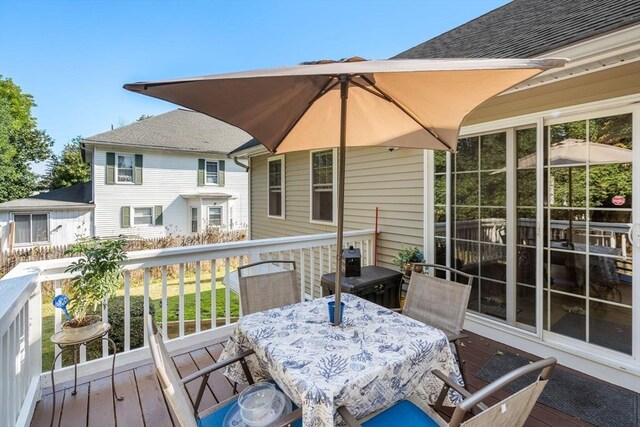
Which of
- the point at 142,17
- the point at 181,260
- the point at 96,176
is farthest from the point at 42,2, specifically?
the point at 181,260

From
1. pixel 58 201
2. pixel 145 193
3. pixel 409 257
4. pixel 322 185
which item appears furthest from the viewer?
pixel 145 193

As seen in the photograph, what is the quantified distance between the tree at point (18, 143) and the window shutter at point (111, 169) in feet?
24.7

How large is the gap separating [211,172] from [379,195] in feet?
43.2

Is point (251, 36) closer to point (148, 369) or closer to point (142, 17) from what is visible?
point (142, 17)

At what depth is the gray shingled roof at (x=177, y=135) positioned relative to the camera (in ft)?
46.0

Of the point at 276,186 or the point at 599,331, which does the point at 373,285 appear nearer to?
the point at 599,331

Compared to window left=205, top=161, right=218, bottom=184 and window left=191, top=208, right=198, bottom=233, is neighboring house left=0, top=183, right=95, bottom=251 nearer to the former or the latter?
window left=191, top=208, right=198, bottom=233

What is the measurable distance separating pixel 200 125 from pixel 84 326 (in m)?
16.4

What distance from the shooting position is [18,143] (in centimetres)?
2070

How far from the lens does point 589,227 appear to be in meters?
2.82

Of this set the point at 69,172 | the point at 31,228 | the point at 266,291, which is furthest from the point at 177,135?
the point at 266,291

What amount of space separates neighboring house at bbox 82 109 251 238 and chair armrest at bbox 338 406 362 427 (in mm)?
15222

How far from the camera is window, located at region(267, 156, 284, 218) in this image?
7.61 metres

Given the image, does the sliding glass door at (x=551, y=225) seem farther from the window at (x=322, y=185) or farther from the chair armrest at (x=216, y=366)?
the chair armrest at (x=216, y=366)
